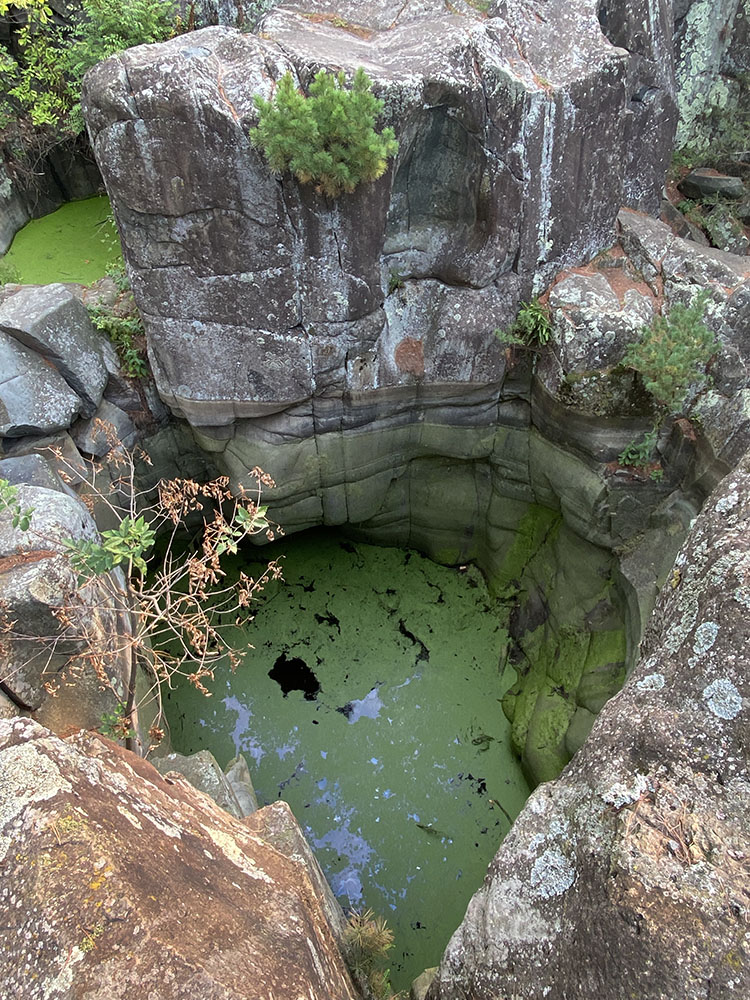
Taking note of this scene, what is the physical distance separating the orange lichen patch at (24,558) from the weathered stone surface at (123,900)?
1.77 meters

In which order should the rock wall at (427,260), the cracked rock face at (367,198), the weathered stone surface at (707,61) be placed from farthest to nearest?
the weathered stone surface at (707,61)
the rock wall at (427,260)
the cracked rock face at (367,198)

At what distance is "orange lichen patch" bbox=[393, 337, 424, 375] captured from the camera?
6219mm

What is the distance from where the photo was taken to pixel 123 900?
7.05ft

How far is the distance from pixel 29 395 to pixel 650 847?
5644mm

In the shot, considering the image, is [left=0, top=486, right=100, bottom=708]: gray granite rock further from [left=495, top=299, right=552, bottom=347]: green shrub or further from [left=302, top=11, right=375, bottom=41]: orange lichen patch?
[left=302, top=11, right=375, bottom=41]: orange lichen patch

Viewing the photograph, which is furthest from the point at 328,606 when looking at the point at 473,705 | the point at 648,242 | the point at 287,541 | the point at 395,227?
the point at 648,242

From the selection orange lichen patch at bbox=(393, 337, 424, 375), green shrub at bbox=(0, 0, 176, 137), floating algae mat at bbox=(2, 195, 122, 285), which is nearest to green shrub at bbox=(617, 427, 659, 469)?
orange lichen patch at bbox=(393, 337, 424, 375)

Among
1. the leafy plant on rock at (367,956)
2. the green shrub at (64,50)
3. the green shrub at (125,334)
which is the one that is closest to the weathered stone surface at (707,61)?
the green shrub at (64,50)

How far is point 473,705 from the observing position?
7.02 m

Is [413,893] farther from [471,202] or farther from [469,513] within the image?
[471,202]

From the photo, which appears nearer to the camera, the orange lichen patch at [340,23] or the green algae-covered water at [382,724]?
the orange lichen patch at [340,23]

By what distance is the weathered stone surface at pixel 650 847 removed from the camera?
2285 millimetres

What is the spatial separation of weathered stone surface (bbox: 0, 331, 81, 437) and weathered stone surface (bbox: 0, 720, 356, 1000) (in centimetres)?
376

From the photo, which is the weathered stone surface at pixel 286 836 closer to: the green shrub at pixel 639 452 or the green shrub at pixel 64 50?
the green shrub at pixel 639 452
